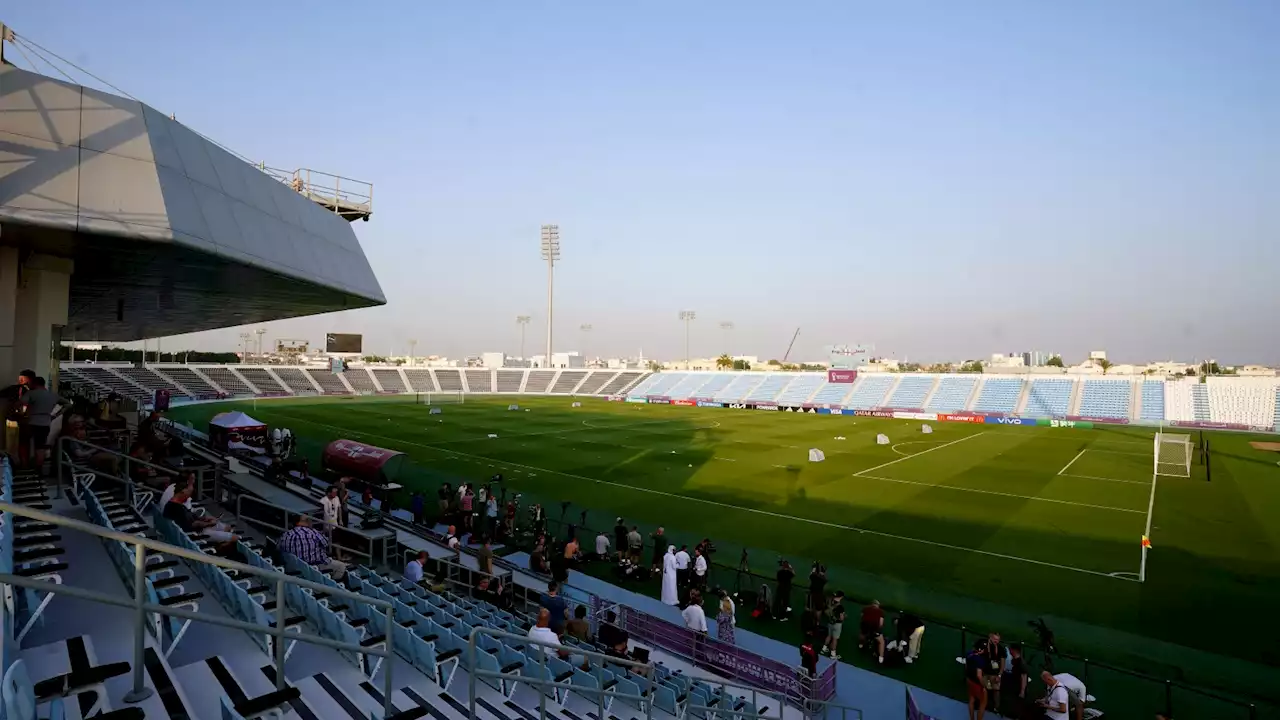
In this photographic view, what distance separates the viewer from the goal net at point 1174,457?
31.3 metres

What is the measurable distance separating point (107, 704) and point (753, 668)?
870 cm

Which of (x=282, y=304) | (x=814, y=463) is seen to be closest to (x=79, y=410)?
(x=282, y=304)

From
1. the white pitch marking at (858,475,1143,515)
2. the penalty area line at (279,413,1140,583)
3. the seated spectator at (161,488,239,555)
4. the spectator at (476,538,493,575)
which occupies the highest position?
the seated spectator at (161,488,239,555)

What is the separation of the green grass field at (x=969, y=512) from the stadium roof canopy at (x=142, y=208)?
12.7 m

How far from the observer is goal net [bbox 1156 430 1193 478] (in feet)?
103

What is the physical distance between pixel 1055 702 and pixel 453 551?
11.3m

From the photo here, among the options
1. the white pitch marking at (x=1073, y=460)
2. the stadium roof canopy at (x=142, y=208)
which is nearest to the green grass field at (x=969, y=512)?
the white pitch marking at (x=1073, y=460)

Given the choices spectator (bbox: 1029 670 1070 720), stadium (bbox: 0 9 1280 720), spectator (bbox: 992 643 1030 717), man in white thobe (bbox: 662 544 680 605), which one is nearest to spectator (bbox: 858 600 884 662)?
stadium (bbox: 0 9 1280 720)

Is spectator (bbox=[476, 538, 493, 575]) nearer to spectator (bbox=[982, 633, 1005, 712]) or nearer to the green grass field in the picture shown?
the green grass field

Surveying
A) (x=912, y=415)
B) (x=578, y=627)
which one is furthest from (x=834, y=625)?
(x=912, y=415)

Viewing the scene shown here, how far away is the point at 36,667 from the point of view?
450 cm

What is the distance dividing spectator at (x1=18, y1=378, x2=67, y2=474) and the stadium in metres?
0.06

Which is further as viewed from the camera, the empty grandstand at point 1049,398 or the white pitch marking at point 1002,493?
the empty grandstand at point 1049,398

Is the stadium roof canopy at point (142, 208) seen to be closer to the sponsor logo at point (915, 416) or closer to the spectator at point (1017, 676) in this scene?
the spectator at point (1017, 676)
